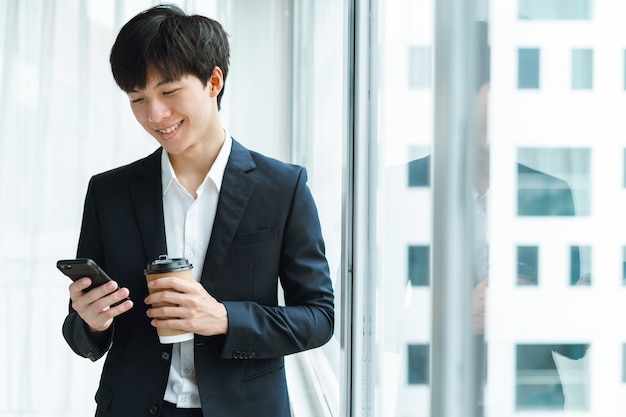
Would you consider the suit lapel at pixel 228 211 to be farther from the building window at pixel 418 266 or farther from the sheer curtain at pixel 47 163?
the sheer curtain at pixel 47 163

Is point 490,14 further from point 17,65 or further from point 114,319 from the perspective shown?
point 17,65

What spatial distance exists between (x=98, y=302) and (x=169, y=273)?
0.42 feet

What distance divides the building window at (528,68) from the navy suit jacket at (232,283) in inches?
24.1

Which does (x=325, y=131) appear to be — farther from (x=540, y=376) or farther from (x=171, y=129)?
(x=540, y=376)

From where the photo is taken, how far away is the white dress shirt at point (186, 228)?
3.68 feet

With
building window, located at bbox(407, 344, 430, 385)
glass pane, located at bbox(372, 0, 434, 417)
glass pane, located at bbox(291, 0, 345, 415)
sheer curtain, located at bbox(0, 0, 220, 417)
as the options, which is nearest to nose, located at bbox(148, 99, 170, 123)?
glass pane, located at bbox(372, 0, 434, 417)

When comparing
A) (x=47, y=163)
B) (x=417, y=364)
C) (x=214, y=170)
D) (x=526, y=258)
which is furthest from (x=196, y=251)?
(x=47, y=163)

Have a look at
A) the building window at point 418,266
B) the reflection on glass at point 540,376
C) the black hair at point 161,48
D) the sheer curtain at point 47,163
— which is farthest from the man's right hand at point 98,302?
the sheer curtain at point 47,163

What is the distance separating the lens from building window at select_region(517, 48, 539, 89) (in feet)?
1.88

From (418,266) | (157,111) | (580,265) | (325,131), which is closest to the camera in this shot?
(580,265)

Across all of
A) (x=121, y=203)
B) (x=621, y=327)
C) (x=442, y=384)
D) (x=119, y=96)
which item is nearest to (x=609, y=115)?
(x=621, y=327)

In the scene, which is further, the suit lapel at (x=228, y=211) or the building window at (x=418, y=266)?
the suit lapel at (x=228, y=211)

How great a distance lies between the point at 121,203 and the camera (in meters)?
1.19

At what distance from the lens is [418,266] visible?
101 centimetres
